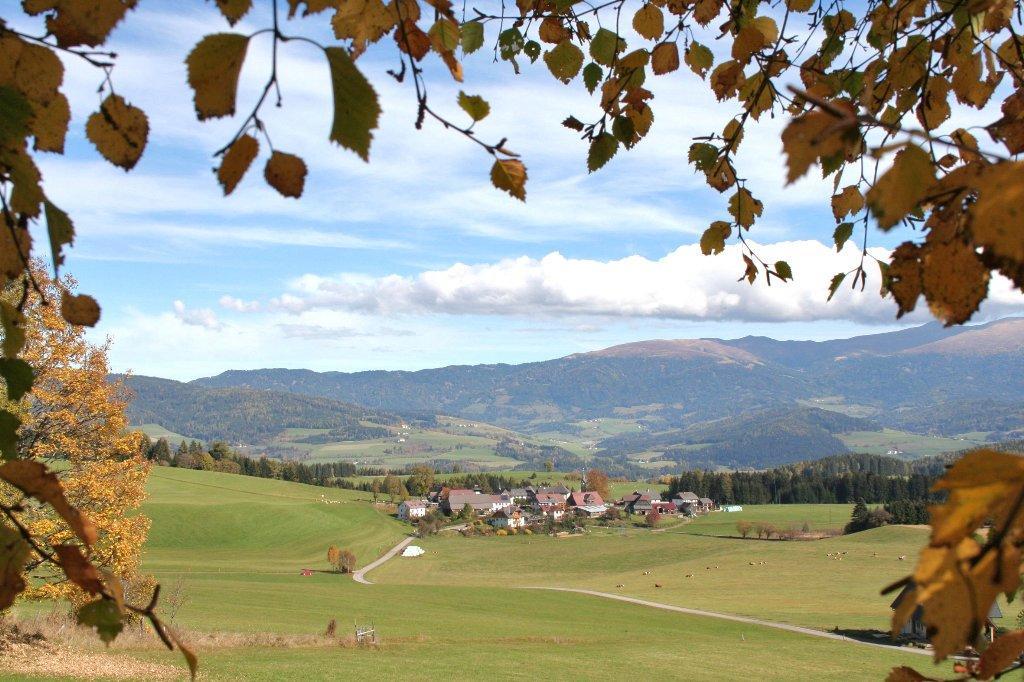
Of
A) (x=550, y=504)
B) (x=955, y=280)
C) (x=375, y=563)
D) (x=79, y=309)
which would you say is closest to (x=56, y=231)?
(x=79, y=309)

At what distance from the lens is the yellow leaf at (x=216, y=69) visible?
0.89m

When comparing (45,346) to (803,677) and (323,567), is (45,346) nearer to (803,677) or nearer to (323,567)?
(803,677)

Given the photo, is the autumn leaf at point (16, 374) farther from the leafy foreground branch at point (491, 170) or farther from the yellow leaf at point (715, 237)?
the yellow leaf at point (715, 237)

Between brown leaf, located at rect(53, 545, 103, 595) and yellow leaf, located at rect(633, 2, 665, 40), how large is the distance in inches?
81.3

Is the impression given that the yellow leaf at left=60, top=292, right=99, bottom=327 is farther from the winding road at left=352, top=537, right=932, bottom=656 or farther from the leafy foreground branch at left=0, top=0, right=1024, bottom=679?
the winding road at left=352, top=537, right=932, bottom=656

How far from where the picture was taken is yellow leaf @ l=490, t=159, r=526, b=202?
145cm

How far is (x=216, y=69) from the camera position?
90 centimetres

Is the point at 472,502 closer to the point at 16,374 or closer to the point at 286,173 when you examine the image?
the point at 16,374

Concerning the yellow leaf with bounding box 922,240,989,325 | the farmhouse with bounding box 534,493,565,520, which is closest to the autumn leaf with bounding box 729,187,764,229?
the yellow leaf with bounding box 922,240,989,325

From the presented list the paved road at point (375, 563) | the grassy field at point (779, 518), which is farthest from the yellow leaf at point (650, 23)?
the grassy field at point (779, 518)

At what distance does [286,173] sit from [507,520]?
10359 centimetres

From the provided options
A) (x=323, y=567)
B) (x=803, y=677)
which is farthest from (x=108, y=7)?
(x=323, y=567)

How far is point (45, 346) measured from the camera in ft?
48.1

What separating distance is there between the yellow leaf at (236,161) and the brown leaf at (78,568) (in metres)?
0.51
